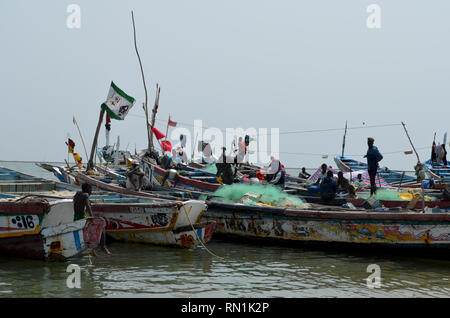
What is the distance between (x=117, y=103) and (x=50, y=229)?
9.08 meters

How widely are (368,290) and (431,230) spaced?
8.91 feet

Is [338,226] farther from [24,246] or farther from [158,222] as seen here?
[24,246]

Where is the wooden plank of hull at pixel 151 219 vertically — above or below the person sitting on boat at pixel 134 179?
below

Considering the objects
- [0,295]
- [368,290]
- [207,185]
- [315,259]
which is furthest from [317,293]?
[207,185]

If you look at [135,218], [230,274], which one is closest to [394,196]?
[230,274]

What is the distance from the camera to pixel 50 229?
33.0 feet

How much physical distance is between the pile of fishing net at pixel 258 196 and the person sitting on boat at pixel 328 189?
2.61ft

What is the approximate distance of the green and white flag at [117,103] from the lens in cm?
1838

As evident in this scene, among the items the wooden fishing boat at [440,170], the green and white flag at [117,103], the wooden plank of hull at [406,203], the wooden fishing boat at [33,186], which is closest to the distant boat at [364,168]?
the wooden fishing boat at [440,170]

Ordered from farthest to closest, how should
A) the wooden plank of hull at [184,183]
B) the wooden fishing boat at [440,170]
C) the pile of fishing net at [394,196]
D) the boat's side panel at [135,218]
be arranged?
the wooden fishing boat at [440,170]
the wooden plank of hull at [184,183]
the pile of fishing net at [394,196]
the boat's side panel at [135,218]

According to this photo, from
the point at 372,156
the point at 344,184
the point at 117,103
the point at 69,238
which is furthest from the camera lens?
the point at 117,103

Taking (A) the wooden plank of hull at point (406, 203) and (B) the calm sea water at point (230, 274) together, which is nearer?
(B) the calm sea water at point (230, 274)

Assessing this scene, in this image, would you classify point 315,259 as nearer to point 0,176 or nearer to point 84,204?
point 84,204

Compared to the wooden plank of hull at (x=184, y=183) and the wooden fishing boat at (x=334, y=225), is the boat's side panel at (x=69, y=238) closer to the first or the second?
the wooden fishing boat at (x=334, y=225)
